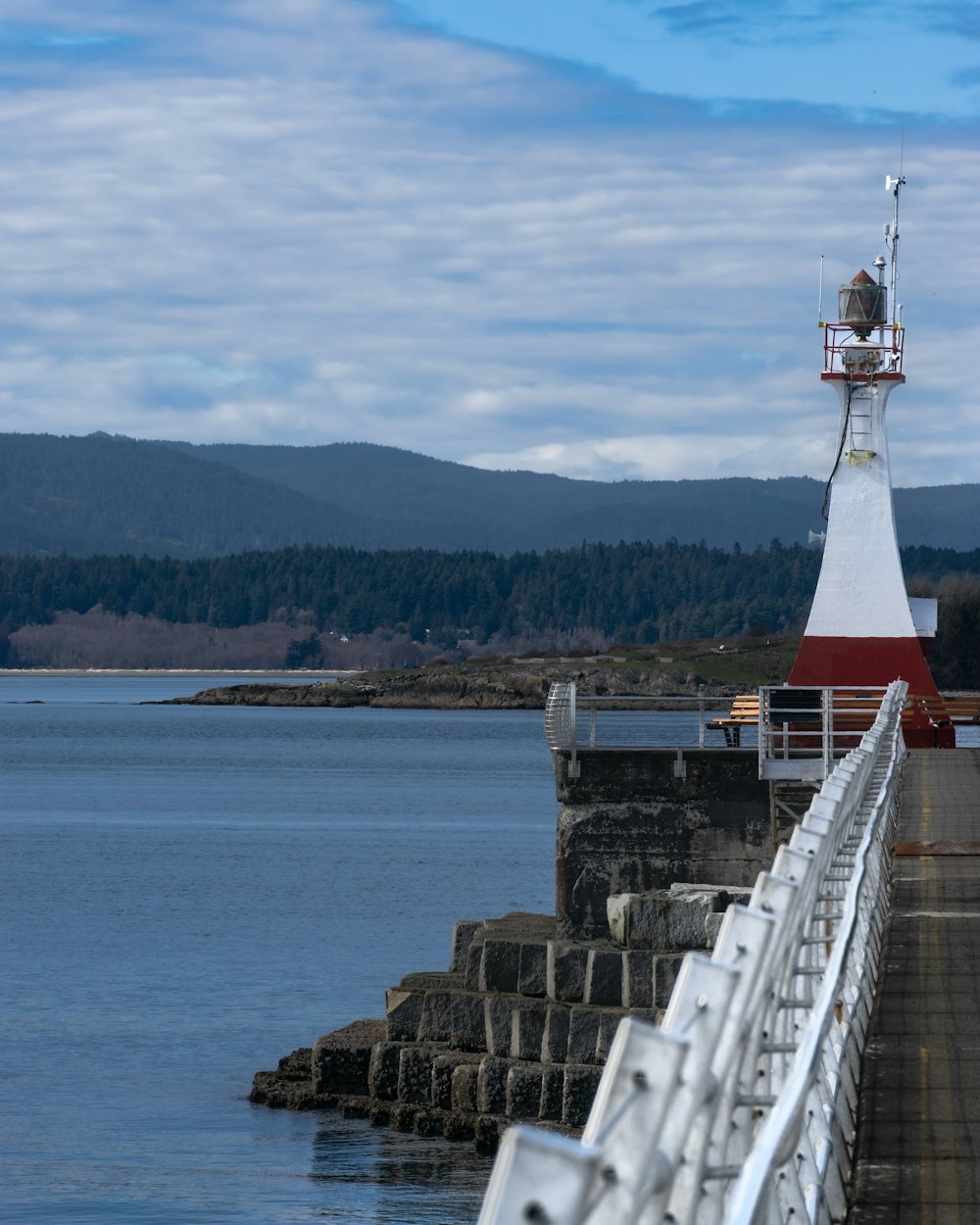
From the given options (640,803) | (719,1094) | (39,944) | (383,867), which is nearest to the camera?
(719,1094)

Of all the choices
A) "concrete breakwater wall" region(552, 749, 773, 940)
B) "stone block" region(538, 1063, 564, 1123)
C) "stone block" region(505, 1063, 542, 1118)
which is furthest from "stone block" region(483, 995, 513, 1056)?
"concrete breakwater wall" region(552, 749, 773, 940)

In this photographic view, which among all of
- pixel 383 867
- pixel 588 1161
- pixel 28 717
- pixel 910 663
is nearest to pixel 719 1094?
pixel 588 1161

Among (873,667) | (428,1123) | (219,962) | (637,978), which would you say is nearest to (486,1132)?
(428,1123)

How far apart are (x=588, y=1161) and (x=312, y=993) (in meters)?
29.1

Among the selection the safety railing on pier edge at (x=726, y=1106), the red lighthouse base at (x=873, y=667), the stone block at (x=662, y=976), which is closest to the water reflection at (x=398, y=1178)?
the stone block at (x=662, y=976)

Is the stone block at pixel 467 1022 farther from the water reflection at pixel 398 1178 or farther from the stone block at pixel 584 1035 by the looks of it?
the stone block at pixel 584 1035

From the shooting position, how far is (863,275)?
29156 millimetres

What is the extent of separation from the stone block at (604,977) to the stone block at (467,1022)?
169 centimetres

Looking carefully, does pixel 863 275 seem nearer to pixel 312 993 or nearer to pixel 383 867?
pixel 312 993

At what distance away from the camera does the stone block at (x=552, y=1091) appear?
53.7ft

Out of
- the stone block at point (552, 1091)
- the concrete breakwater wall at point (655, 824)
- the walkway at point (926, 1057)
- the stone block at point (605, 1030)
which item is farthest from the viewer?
the concrete breakwater wall at point (655, 824)

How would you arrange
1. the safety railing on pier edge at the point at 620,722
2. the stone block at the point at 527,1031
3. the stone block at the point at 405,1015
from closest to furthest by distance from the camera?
the stone block at the point at 527,1031 < the stone block at the point at 405,1015 < the safety railing on pier edge at the point at 620,722

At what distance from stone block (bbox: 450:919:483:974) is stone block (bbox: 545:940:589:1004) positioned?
374 cm

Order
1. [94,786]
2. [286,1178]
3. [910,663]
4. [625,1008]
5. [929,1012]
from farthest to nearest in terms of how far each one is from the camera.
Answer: [94,786] < [910,663] < [286,1178] < [625,1008] < [929,1012]
